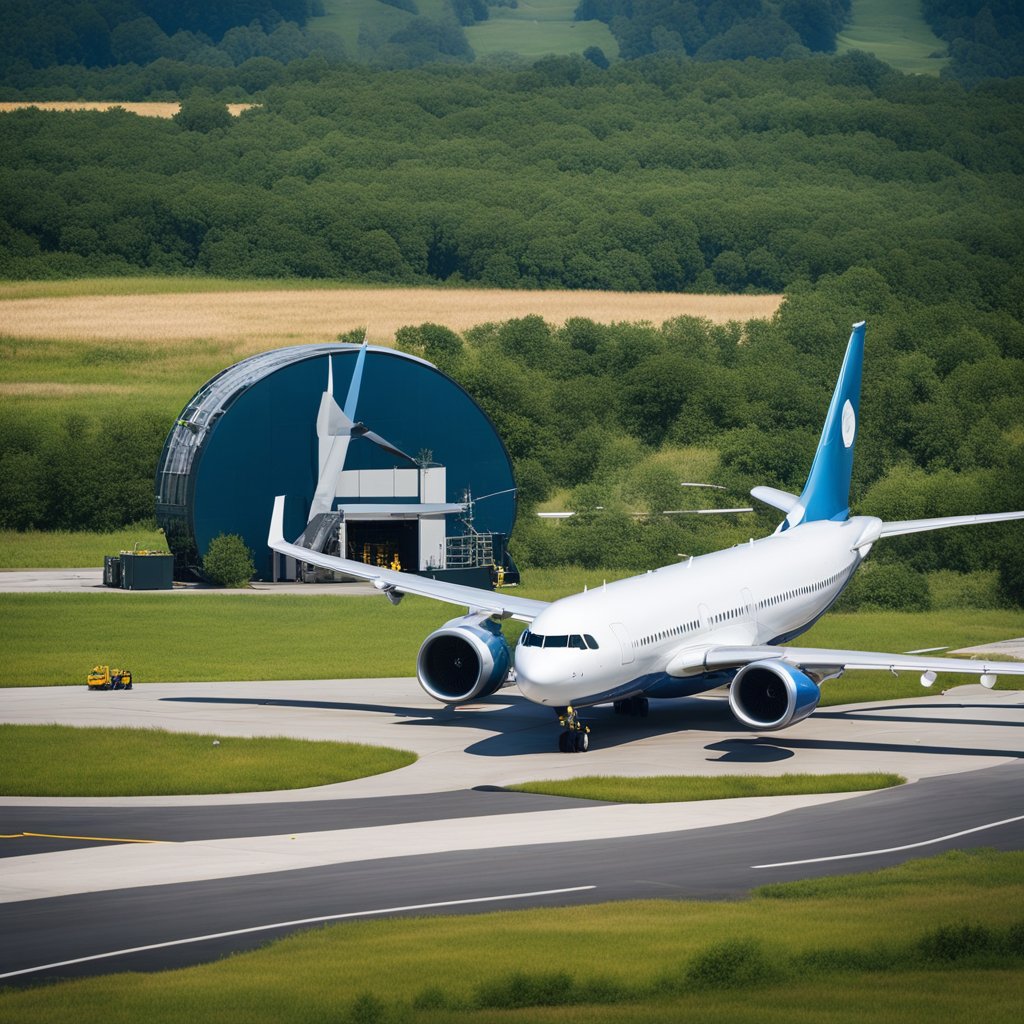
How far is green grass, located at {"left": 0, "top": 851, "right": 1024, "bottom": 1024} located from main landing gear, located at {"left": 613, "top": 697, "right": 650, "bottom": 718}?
23.5 metres

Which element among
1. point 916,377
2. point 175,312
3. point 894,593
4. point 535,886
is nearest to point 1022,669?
point 535,886

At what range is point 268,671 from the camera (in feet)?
211

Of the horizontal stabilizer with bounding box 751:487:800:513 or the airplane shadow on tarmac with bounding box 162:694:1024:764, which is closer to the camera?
the airplane shadow on tarmac with bounding box 162:694:1024:764

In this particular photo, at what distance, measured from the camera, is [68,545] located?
362ft

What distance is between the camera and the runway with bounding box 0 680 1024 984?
100 feet

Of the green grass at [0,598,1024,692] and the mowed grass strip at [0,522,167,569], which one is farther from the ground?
the mowed grass strip at [0,522,167,569]

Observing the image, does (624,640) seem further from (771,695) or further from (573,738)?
(771,695)

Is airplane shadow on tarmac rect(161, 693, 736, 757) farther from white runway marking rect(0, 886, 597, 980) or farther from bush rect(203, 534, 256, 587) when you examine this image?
bush rect(203, 534, 256, 587)

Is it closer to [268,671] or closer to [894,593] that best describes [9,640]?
[268,671]

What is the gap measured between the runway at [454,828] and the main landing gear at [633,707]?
0.47 metres

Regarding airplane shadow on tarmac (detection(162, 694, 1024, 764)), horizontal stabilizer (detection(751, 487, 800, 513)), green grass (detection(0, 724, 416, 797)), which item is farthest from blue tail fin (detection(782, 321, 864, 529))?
green grass (detection(0, 724, 416, 797))

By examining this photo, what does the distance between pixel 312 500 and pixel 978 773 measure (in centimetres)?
5199

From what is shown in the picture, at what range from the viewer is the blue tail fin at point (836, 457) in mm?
62094

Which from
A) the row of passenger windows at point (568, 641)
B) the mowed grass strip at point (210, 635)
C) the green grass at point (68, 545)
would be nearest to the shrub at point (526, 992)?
the row of passenger windows at point (568, 641)
